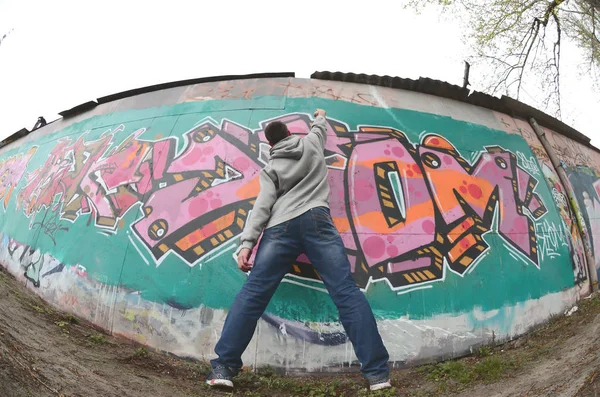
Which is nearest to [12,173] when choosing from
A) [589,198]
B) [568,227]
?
[568,227]

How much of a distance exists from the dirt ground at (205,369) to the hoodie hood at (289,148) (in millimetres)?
2227

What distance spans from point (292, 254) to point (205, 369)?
4.96ft

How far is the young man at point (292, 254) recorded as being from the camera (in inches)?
151

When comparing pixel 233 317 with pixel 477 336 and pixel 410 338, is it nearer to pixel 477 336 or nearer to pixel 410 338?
pixel 410 338

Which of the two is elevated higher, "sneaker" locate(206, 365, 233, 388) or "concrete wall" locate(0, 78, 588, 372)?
"concrete wall" locate(0, 78, 588, 372)

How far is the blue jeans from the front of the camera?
380 centimetres

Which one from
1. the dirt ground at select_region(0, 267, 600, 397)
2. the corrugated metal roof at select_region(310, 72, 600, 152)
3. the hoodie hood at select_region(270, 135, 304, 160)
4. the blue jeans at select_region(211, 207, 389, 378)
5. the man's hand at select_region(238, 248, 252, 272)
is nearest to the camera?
the dirt ground at select_region(0, 267, 600, 397)

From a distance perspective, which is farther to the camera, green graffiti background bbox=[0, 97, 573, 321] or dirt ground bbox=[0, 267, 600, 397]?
green graffiti background bbox=[0, 97, 573, 321]

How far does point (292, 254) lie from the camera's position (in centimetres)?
414

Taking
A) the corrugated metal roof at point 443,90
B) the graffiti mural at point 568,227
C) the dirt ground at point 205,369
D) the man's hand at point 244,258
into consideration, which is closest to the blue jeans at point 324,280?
the man's hand at point 244,258

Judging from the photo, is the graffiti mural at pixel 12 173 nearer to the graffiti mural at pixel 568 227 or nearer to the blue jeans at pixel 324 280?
the blue jeans at pixel 324 280

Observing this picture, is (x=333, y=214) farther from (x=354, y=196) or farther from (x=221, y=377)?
(x=221, y=377)

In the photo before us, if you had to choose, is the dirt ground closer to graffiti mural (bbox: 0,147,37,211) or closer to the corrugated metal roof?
the corrugated metal roof

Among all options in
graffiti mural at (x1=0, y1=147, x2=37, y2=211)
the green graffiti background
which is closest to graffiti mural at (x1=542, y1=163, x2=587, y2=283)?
the green graffiti background
